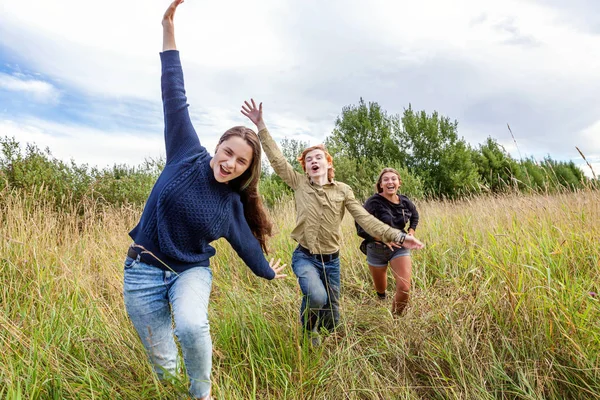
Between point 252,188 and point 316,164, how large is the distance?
1022 mm

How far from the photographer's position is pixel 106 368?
7.61 ft

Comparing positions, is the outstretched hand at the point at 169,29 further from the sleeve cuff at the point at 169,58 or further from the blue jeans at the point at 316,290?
the blue jeans at the point at 316,290

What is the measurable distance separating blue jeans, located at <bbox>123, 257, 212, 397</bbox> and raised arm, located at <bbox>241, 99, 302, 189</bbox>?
155 cm

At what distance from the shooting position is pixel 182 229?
2.08 metres

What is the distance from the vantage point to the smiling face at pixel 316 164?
334cm

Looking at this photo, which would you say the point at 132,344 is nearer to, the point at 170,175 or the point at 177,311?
the point at 177,311

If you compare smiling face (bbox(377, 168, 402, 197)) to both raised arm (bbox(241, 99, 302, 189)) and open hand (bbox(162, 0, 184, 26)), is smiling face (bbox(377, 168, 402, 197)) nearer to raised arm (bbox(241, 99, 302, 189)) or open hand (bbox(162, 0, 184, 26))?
raised arm (bbox(241, 99, 302, 189))

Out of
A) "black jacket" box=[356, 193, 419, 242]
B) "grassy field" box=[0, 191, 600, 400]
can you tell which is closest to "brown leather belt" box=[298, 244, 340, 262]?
"grassy field" box=[0, 191, 600, 400]

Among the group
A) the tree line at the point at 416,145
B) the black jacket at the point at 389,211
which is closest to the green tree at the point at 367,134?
the tree line at the point at 416,145

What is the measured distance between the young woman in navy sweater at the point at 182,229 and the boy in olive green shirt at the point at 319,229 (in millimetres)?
829

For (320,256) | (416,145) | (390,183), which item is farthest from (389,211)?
(416,145)

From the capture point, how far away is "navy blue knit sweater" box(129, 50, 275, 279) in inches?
81.3

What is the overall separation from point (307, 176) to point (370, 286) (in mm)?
1868

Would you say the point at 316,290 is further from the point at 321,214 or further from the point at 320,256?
the point at 321,214
